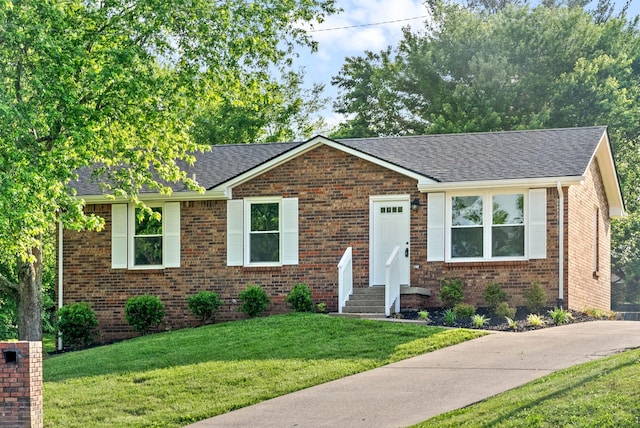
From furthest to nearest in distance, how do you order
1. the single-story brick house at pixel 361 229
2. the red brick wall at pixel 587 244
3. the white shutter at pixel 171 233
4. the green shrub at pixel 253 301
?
the white shutter at pixel 171 233 < the green shrub at pixel 253 301 < the red brick wall at pixel 587 244 < the single-story brick house at pixel 361 229

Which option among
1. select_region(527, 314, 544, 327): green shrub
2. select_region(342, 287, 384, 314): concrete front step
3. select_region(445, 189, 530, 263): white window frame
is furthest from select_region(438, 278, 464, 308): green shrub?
select_region(527, 314, 544, 327): green shrub

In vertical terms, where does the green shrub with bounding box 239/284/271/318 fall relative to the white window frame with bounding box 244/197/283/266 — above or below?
below

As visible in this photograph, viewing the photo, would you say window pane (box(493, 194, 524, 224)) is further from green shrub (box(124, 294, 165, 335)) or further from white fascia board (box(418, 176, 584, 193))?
green shrub (box(124, 294, 165, 335))

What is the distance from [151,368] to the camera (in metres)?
16.7

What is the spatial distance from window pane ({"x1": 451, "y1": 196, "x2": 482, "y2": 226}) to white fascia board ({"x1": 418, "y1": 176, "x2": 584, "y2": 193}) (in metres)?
0.41

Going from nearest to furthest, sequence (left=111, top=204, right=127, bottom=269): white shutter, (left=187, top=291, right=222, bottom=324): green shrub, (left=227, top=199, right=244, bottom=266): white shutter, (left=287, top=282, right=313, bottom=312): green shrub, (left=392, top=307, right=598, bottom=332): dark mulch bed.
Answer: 1. (left=392, top=307, right=598, bottom=332): dark mulch bed
2. (left=287, top=282, right=313, bottom=312): green shrub
3. (left=187, top=291, right=222, bottom=324): green shrub
4. (left=227, top=199, right=244, bottom=266): white shutter
5. (left=111, top=204, right=127, bottom=269): white shutter

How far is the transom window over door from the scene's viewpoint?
2328cm

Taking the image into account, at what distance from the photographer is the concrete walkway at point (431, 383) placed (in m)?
12.9

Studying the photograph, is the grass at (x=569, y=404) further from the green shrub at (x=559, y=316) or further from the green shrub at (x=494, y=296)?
the green shrub at (x=494, y=296)

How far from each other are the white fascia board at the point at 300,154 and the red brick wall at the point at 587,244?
3707 millimetres

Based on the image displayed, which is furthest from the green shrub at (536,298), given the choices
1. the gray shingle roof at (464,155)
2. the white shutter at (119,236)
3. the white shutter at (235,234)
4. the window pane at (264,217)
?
the white shutter at (119,236)

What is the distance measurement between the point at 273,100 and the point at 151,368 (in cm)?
730

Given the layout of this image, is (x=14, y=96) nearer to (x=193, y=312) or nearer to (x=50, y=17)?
(x=50, y=17)

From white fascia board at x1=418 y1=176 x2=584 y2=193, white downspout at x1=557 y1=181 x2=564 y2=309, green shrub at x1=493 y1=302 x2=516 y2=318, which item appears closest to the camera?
green shrub at x1=493 y1=302 x2=516 y2=318
